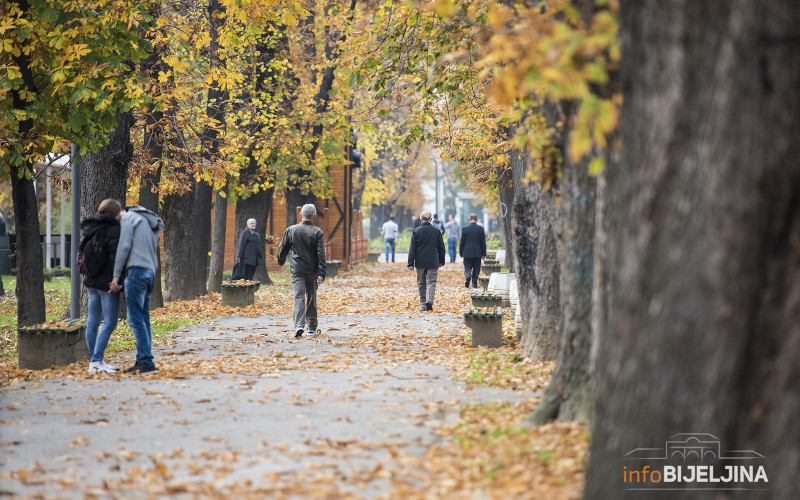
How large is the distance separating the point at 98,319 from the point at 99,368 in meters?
0.59

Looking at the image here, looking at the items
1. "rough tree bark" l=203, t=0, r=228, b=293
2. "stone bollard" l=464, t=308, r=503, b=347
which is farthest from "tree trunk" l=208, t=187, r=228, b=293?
"stone bollard" l=464, t=308, r=503, b=347

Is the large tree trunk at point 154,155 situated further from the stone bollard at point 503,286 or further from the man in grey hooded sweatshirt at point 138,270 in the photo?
the man in grey hooded sweatshirt at point 138,270

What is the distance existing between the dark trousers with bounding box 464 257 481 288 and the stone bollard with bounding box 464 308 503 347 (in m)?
11.6

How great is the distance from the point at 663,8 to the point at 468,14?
7.24m

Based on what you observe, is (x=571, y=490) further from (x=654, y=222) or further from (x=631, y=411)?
(x=654, y=222)

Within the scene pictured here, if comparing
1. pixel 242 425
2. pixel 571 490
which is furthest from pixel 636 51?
pixel 242 425

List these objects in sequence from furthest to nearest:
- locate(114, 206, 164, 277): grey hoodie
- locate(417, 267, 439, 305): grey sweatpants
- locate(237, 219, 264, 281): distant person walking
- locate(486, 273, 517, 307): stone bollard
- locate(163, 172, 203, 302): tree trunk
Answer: locate(237, 219, 264, 281): distant person walking, locate(163, 172, 203, 302): tree trunk, locate(417, 267, 439, 305): grey sweatpants, locate(486, 273, 517, 307): stone bollard, locate(114, 206, 164, 277): grey hoodie

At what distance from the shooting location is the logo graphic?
13.1 feet

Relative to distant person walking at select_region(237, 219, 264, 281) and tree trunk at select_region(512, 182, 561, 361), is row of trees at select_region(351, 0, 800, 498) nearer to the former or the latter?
tree trunk at select_region(512, 182, 561, 361)

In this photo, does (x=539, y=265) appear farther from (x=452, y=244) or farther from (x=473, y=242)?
(x=452, y=244)

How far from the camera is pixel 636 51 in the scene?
4.17 meters

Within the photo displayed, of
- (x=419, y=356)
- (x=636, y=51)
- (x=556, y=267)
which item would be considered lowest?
(x=419, y=356)

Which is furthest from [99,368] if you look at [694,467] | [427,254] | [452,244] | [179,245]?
[452,244]

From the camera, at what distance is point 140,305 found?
961 centimetres
